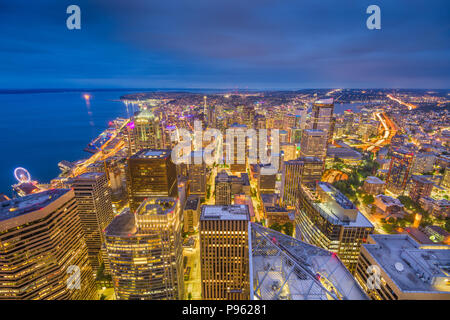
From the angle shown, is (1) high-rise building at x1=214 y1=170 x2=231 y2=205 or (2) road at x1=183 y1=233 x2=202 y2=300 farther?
(1) high-rise building at x1=214 y1=170 x2=231 y2=205

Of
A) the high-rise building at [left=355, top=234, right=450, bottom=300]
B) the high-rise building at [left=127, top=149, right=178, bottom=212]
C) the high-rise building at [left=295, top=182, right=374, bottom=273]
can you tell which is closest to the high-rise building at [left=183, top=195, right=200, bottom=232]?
the high-rise building at [left=127, top=149, right=178, bottom=212]

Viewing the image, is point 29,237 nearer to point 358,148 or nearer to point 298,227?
point 298,227

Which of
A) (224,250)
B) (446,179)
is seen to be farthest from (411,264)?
(446,179)

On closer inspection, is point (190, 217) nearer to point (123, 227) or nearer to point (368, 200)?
point (123, 227)

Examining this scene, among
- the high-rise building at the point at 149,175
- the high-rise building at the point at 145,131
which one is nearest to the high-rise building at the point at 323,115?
the high-rise building at the point at 145,131

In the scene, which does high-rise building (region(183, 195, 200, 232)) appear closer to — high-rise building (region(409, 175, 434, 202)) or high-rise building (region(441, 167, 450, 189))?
high-rise building (region(409, 175, 434, 202))
